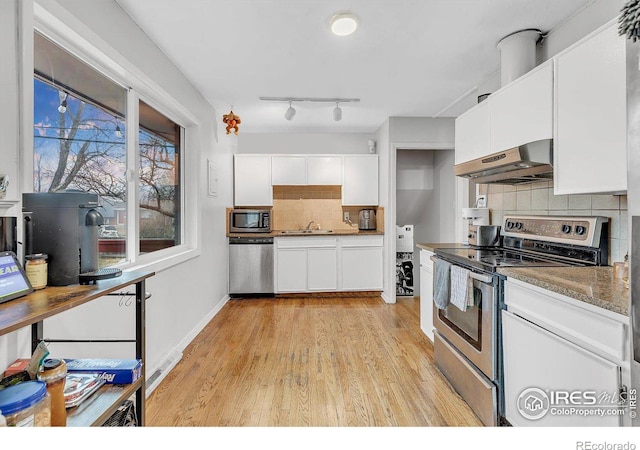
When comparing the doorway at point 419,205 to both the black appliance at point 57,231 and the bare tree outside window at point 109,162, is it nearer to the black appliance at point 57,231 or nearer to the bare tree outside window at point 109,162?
the bare tree outside window at point 109,162

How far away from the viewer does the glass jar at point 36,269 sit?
1054 millimetres

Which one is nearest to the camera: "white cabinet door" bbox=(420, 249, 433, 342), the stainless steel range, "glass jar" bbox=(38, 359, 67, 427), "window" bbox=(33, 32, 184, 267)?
"glass jar" bbox=(38, 359, 67, 427)

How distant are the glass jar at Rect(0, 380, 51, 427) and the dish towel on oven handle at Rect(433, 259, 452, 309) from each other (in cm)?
202

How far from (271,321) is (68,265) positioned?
2451 mm

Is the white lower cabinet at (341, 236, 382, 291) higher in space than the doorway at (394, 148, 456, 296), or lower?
lower

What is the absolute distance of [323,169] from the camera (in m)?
4.51

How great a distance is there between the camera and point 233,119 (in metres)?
3.45

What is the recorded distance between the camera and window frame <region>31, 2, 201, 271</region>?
1.44m

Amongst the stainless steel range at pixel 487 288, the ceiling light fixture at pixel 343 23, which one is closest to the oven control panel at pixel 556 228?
the stainless steel range at pixel 487 288

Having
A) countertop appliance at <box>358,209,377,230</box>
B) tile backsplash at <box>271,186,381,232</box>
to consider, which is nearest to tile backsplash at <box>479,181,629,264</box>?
countertop appliance at <box>358,209,377,230</box>

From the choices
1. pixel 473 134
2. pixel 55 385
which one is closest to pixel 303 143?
pixel 473 134

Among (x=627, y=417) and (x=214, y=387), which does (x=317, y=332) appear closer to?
(x=214, y=387)

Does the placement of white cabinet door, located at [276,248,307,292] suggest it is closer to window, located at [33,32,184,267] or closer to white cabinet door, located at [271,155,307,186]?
white cabinet door, located at [271,155,307,186]
